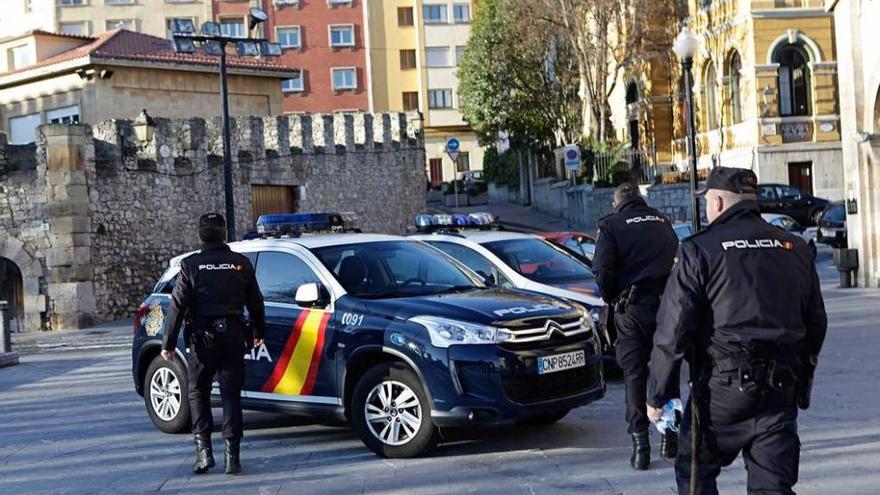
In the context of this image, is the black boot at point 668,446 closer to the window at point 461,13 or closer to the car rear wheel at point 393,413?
the car rear wheel at point 393,413

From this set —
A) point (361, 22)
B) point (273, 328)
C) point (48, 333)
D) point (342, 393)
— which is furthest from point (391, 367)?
point (361, 22)

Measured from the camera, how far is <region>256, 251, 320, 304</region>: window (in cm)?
961

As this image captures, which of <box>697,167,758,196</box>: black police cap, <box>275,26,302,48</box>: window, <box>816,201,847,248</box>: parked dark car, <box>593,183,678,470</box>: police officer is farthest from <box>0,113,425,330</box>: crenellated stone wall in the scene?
<box>275,26,302,48</box>: window

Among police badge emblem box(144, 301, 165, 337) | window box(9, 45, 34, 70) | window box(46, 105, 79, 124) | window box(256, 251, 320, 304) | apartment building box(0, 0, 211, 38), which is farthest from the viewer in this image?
apartment building box(0, 0, 211, 38)

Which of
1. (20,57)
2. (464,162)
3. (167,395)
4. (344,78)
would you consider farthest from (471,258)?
(464,162)

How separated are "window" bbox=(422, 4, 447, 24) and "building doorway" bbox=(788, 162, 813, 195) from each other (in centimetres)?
3762

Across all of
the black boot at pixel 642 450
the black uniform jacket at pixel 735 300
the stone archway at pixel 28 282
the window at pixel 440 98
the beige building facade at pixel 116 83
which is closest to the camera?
the black uniform jacket at pixel 735 300

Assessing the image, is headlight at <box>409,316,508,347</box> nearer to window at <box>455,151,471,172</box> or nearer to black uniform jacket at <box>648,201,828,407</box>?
black uniform jacket at <box>648,201,828,407</box>

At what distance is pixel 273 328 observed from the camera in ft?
31.2

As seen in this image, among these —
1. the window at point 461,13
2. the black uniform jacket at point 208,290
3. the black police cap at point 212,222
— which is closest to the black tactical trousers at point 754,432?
the black uniform jacket at point 208,290

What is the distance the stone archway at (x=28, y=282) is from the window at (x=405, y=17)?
154 ft

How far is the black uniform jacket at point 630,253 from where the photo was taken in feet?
27.2

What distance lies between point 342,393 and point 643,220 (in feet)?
8.47

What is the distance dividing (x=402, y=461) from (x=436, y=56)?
213 feet
